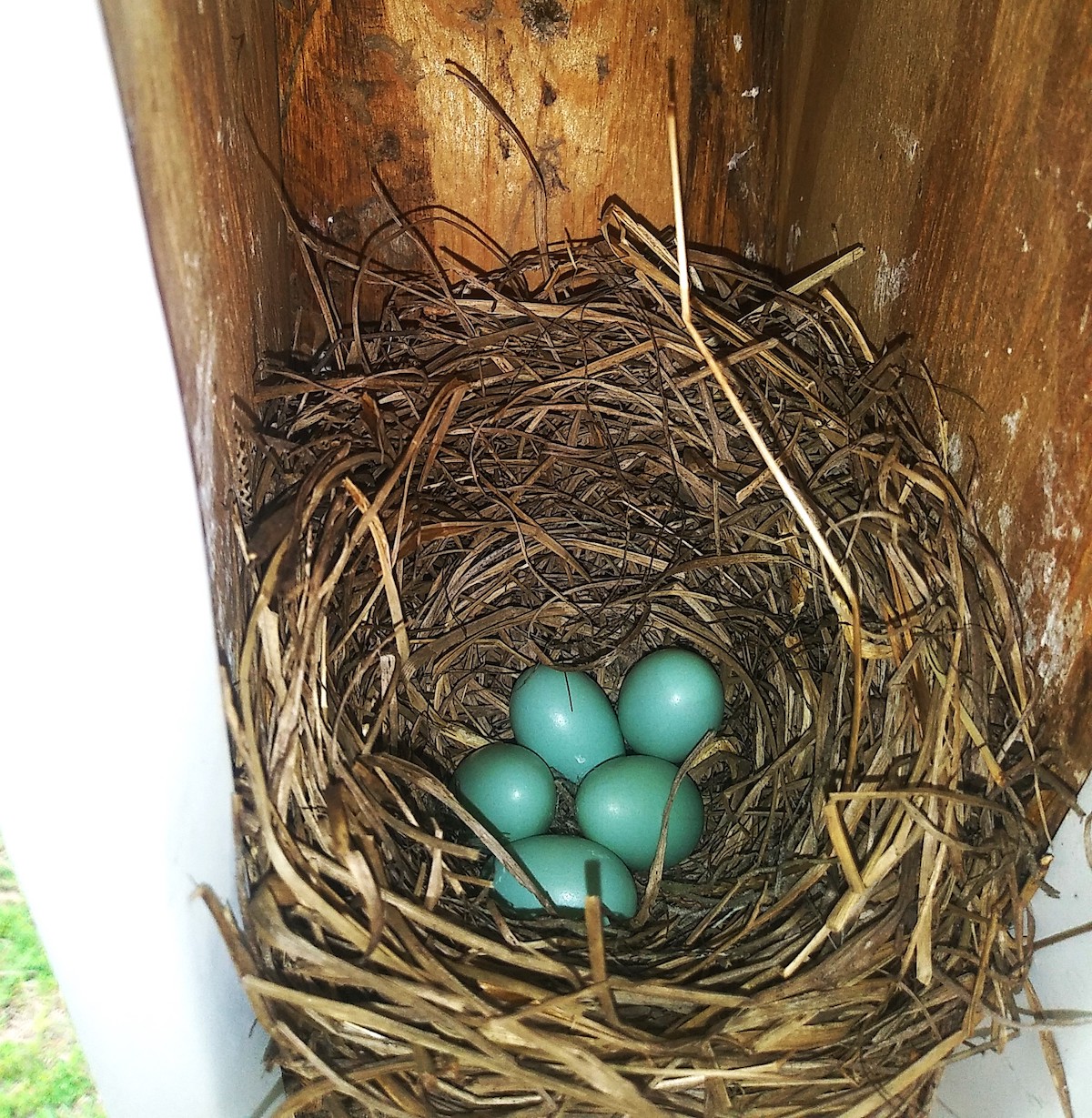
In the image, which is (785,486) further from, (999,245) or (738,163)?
(738,163)

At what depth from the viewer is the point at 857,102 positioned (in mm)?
894

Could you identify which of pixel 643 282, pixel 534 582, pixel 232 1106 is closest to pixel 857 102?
pixel 643 282

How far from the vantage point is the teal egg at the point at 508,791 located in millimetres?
804

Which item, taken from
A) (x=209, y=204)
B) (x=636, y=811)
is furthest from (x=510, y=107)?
(x=636, y=811)

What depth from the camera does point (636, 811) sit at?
81 centimetres

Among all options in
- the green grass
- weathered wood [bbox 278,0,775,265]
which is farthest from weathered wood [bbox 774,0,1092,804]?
the green grass

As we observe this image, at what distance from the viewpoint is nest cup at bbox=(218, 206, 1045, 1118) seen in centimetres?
61

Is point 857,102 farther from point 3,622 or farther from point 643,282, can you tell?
point 3,622

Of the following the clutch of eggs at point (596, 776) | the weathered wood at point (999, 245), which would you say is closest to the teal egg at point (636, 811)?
the clutch of eggs at point (596, 776)

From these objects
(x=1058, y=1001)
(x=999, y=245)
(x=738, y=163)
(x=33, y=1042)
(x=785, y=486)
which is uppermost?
(x=738, y=163)

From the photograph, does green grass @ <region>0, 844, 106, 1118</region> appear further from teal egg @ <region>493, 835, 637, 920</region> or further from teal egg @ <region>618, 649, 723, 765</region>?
teal egg @ <region>618, 649, 723, 765</region>

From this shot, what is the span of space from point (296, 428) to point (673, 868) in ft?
1.68

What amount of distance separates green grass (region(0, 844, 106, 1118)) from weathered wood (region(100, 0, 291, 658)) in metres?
0.57

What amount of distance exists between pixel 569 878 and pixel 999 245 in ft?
1.87
